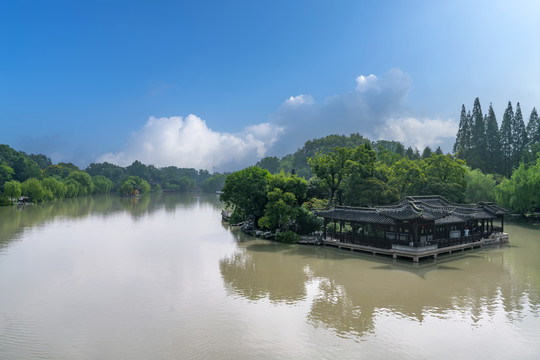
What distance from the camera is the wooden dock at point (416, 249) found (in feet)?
76.8

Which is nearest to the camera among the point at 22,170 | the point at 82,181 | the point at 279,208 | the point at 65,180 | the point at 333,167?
the point at 279,208

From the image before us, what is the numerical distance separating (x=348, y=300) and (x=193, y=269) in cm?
1023

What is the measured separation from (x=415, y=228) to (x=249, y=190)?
642 inches

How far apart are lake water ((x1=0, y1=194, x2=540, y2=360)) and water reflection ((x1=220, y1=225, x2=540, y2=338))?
0.09m

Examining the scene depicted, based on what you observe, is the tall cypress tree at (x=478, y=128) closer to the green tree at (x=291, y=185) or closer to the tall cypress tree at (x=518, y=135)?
the tall cypress tree at (x=518, y=135)

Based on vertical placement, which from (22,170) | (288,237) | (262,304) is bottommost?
(262,304)

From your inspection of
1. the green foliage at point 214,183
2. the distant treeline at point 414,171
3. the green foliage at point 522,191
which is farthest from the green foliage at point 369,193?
the green foliage at point 214,183

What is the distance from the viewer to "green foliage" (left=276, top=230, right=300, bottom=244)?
31208 millimetres

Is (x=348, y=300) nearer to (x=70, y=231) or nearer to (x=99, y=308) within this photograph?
(x=99, y=308)

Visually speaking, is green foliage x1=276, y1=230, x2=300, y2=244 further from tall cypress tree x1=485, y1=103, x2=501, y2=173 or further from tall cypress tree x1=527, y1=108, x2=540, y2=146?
tall cypress tree x1=527, y1=108, x2=540, y2=146

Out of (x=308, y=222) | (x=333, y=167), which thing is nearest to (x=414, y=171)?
(x=333, y=167)

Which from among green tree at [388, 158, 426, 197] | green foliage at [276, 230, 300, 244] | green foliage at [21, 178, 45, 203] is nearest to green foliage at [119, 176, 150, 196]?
green foliage at [21, 178, 45, 203]

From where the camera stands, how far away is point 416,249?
76.4ft

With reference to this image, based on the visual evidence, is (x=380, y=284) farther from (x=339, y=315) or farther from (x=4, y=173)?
(x=4, y=173)
